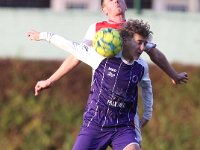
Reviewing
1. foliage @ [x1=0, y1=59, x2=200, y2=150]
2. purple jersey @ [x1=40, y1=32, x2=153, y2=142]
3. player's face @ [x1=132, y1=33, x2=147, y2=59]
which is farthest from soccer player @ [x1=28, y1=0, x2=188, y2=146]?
foliage @ [x1=0, y1=59, x2=200, y2=150]

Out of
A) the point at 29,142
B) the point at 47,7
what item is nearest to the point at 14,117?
the point at 29,142

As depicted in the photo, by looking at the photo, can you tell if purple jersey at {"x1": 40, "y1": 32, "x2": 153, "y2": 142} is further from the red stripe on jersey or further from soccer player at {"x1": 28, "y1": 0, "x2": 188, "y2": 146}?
the red stripe on jersey

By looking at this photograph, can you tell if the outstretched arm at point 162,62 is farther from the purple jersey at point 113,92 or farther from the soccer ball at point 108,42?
the soccer ball at point 108,42

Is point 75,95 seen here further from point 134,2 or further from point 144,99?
point 144,99

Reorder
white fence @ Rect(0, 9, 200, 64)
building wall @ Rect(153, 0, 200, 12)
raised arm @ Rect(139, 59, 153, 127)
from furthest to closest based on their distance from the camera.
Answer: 1. building wall @ Rect(153, 0, 200, 12)
2. white fence @ Rect(0, 9, 200, 64)
3. raised arm @ Rect(139, 59, 153, 127)

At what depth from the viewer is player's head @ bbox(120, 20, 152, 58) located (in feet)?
28.1

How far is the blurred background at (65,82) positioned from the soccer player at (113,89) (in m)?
7.04

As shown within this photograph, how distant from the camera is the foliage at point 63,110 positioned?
52.5 feet

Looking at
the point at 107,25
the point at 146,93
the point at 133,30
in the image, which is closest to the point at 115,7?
the point at 107,25

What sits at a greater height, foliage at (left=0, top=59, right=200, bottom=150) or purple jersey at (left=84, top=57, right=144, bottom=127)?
purple jersey at (left=84, top=57, right=144, bottom=127)

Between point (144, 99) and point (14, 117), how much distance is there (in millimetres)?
7805

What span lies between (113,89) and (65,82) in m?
8.37

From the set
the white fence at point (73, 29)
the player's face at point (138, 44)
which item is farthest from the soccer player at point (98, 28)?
the white fence at point (73, 29)

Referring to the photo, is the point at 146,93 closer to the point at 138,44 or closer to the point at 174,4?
the point at 138,44
